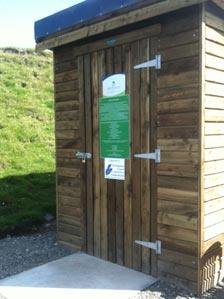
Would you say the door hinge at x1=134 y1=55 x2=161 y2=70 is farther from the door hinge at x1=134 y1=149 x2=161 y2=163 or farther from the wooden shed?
the door hinge at x1=134 y1=149 x2=161 y2=163

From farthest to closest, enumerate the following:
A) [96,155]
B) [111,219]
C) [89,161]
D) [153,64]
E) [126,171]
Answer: [89,161]
[96,155]
[111,219]
[126,171]
[153,64]

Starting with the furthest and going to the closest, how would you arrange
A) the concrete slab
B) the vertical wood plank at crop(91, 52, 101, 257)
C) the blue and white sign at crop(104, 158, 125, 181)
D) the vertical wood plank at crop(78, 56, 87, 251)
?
the vertical wood plank at crop(78, 56, 87, 251), the vertical wood plank at crop(91, 52, 101, 257), the blue and white sign at crop(104, 158, 125, 181), the concrete slab

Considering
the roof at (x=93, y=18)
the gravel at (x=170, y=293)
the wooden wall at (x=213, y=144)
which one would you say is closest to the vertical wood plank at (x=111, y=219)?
the roof at (x=93, y=18)

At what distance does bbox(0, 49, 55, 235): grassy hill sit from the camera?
7697 millimetres

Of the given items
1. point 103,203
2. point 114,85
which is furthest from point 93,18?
point 103,203

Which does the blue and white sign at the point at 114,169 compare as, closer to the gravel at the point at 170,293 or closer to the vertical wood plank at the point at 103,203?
the vertical wood plank at the point at 103,203

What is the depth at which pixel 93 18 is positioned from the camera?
17.6 feet

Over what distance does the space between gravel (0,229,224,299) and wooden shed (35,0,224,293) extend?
138 mm

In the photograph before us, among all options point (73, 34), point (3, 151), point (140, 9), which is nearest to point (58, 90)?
point (73, 34)

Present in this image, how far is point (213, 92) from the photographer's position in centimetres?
457

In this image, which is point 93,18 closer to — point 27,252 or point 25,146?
point 27,252

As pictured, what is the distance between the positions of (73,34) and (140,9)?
1.26 metres

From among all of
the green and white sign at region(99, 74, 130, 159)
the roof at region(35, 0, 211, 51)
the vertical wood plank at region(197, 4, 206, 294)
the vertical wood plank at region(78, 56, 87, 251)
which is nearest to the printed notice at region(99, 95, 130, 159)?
the green and white sign at region(99, 74, 130, 159)

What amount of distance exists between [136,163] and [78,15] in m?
2.21
